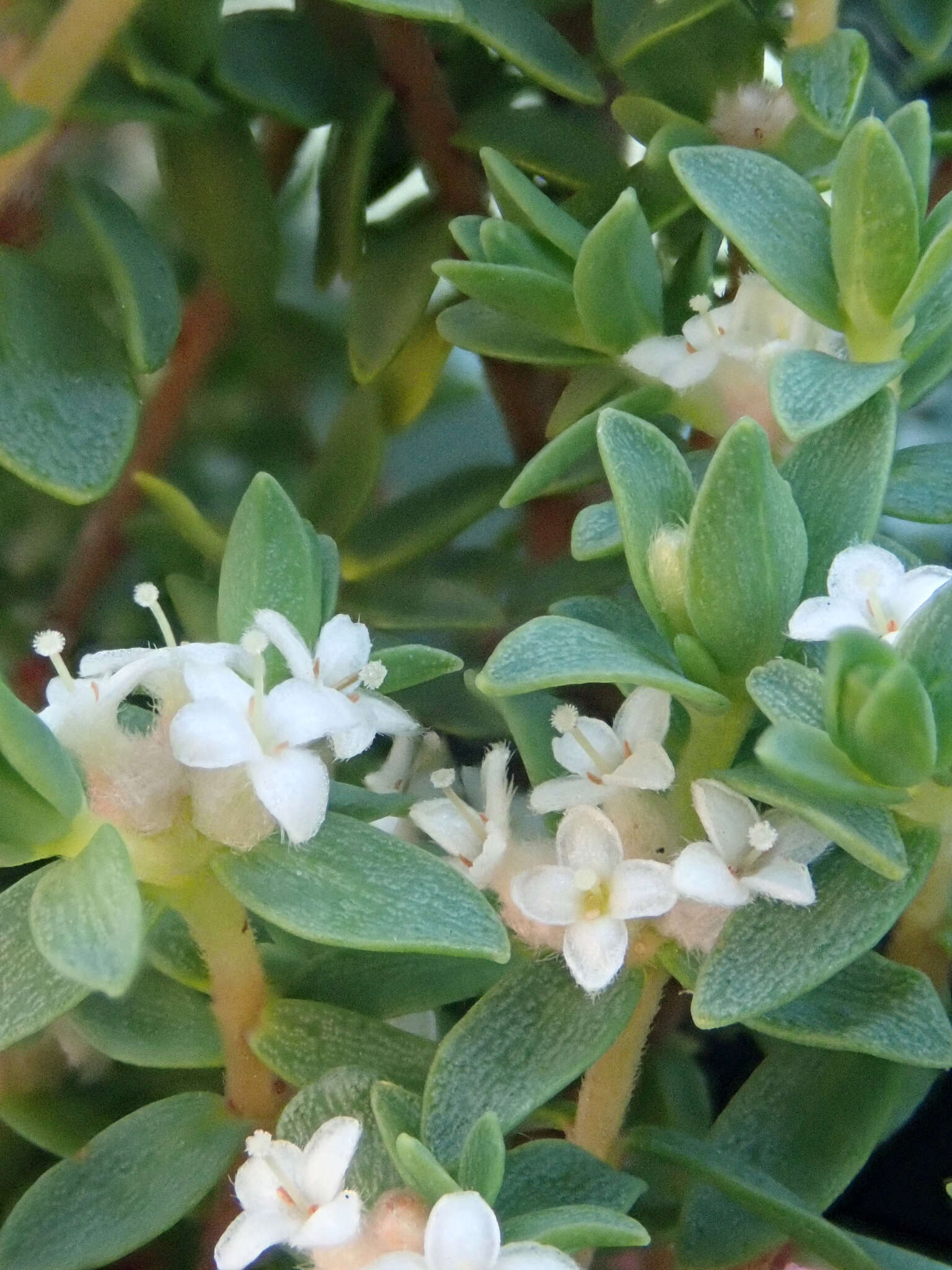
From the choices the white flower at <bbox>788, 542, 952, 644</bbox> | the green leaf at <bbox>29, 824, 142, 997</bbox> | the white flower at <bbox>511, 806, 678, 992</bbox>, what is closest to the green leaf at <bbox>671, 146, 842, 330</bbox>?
the white flower at <bbox>788, 542, 952, 644</bbox>

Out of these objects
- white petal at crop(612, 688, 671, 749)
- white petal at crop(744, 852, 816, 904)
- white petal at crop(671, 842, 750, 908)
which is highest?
white petal at crop(612, 688, 671, 749)

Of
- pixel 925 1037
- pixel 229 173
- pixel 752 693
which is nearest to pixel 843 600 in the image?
pixel 752 693

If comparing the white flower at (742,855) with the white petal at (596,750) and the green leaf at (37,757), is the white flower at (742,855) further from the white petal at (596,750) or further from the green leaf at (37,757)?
the green leaf at (37,757)

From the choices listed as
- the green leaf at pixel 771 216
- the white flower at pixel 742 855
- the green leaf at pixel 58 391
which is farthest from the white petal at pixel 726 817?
the green leaf at pixel 58 391

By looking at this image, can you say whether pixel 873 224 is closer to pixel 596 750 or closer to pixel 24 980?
pixel 596 750

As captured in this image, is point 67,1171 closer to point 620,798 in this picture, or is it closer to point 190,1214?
point 190,1214

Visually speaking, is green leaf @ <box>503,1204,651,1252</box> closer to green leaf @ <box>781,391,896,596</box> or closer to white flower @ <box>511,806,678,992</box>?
white flower @ <box>511,806,678,992</box>
